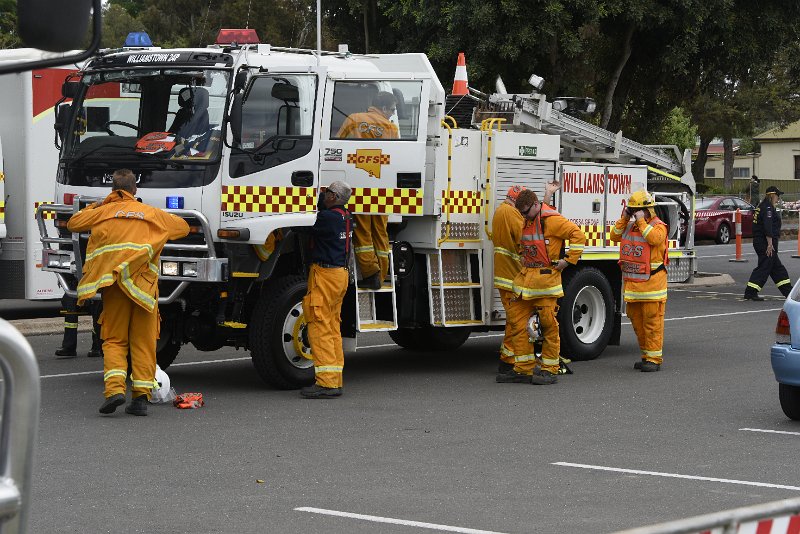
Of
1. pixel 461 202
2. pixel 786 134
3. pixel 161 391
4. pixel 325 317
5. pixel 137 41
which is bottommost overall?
pixel 161 391

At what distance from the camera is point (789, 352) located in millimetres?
9625

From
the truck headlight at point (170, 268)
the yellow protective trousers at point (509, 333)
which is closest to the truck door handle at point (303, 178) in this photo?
the truck headlight at point (170, 268)

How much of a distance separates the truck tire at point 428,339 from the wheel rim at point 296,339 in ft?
8.66

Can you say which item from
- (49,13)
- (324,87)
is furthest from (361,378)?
(49,13)

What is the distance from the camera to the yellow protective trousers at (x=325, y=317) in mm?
10867

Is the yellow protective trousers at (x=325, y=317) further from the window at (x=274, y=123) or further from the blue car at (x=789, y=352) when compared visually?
the blue car at (x=789, y=352)

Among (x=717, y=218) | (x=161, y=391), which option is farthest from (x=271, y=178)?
(x=717, y=218)

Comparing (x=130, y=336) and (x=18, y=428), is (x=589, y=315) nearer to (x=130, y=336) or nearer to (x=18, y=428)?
(x=130, y=336)

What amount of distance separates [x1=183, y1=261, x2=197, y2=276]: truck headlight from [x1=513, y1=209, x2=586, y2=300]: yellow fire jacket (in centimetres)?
293

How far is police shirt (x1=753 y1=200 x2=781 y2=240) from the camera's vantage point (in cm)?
2073

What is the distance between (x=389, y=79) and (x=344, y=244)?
1.59 metres

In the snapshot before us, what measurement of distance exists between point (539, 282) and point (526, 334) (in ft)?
1.56

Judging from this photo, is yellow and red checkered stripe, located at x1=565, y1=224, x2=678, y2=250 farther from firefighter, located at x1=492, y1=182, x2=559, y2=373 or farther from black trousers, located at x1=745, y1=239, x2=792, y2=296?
black trousers, located at x1=745, y1=239, x2=792, y2=296

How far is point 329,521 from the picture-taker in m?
6.81
